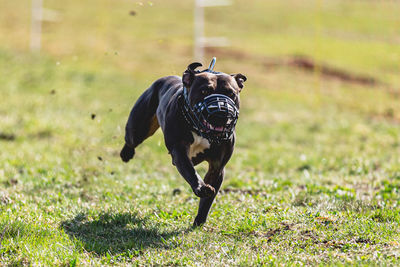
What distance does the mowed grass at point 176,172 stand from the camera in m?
5.29

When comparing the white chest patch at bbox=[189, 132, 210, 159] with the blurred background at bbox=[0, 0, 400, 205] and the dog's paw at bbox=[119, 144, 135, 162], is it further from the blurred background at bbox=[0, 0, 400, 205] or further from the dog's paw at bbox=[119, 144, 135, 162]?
the dog's paw at bbox=[119, 144, 135, 162]

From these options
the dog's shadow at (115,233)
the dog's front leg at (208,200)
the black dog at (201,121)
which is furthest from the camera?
the dog's front leg at (208,200)

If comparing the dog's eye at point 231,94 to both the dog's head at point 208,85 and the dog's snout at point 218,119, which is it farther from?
the dog's snout at point 218,119

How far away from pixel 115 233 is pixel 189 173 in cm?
103

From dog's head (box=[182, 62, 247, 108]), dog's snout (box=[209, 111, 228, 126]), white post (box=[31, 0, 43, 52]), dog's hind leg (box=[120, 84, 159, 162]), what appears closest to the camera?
dog's snout (box=[209, 111, 228, 126])

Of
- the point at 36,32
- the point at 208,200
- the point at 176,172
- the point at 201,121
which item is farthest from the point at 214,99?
the point at 36,32

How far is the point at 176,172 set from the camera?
32.7 ft

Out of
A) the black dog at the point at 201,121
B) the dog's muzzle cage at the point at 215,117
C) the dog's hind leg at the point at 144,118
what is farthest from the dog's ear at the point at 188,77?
the dog's hind leg at the point at 144,118

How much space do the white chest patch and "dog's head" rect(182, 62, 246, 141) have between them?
0.35m

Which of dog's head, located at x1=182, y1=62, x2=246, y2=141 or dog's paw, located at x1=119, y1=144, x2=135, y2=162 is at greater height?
dog's head, located at x1=182, y1=62, x2=246, y2=141

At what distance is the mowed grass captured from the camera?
5.29 meters

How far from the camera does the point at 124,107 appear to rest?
15703 mm

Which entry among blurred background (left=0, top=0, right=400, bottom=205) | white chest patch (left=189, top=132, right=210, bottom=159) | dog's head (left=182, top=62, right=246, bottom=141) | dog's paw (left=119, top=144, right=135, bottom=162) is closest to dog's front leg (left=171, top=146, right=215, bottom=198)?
white chest patch (left=189, top=132, right=210, bottom=159)

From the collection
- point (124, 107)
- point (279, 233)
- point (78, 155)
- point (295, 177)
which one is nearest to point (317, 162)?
point (295, 177)
